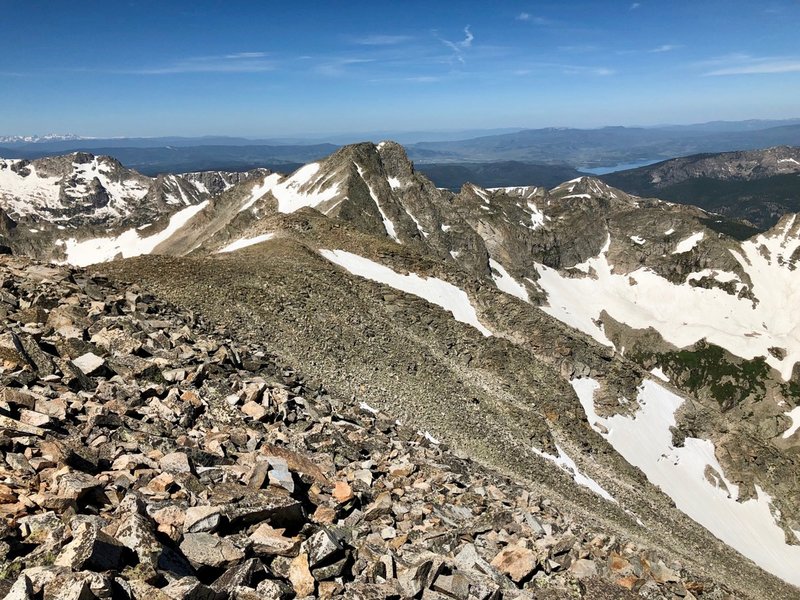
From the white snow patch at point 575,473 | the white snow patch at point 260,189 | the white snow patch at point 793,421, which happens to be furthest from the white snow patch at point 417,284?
the white snow patch at point 793,421

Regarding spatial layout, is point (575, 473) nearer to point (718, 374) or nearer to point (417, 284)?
point (417, 284)

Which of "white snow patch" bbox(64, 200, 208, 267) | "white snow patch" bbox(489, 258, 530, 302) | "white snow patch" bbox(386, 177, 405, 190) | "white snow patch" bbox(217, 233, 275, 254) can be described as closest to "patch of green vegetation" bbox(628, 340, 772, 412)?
"white snow patch" bbox(489, 258, 530, 302)

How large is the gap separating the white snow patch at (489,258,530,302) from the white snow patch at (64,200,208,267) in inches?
3992

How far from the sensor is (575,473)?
39.9 meters

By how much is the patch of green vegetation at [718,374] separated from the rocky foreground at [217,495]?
638ft

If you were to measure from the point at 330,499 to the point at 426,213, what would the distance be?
14418 cm

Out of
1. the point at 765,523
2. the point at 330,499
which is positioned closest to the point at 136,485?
the point at 330,499

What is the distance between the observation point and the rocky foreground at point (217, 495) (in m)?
8.98

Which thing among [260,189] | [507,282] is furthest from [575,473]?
[507,282]

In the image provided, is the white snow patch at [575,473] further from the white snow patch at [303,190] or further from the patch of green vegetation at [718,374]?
the patch of green vegetation at [718,374]

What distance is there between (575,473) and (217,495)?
34523 mm

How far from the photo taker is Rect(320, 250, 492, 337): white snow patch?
191 feet

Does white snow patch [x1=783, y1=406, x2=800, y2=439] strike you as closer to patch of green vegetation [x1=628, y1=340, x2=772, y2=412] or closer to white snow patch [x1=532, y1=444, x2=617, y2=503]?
patch of green vegetation [x1=628, y1=340, x2=772, y2=412]

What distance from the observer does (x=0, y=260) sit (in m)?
27.4
